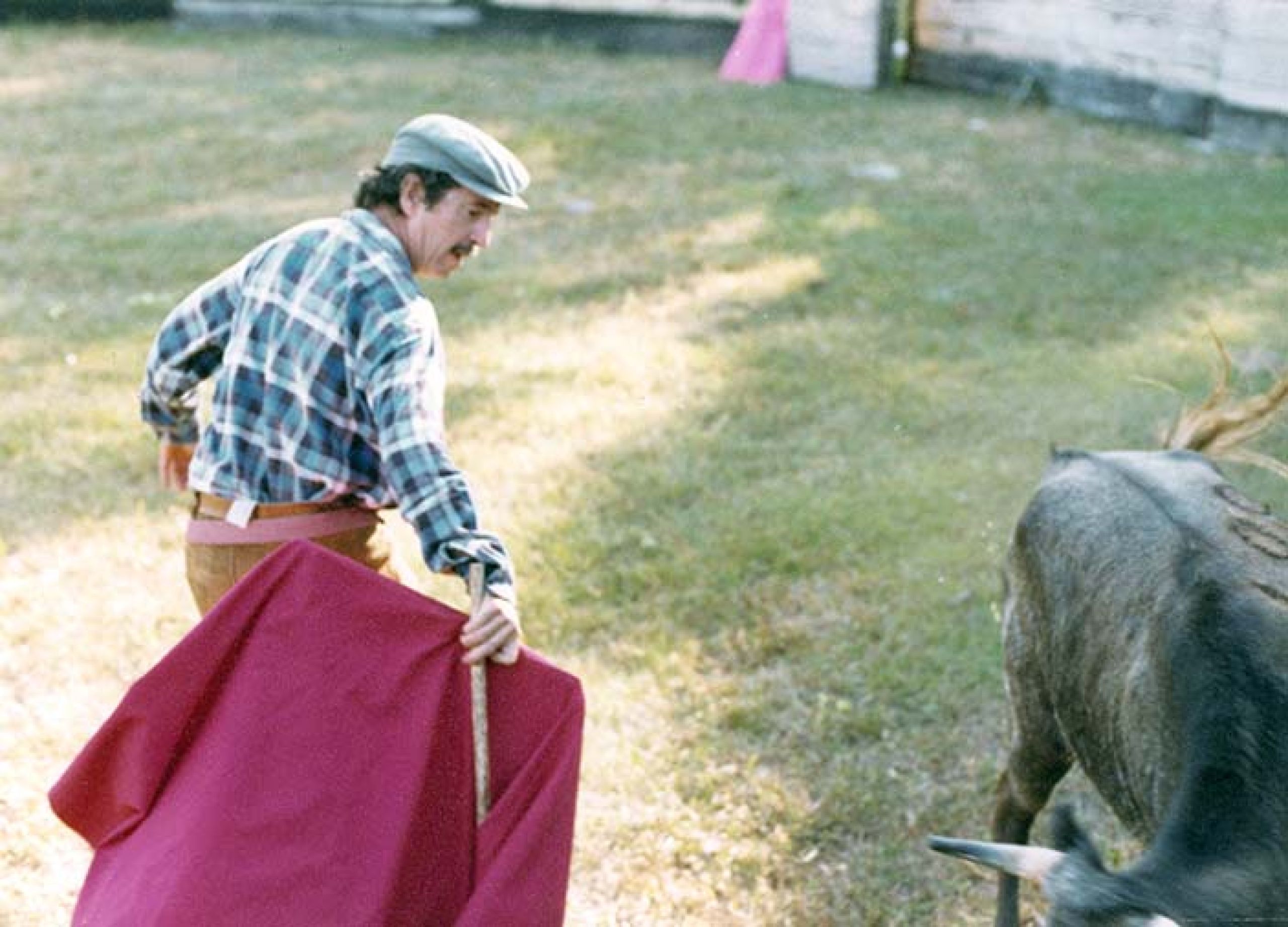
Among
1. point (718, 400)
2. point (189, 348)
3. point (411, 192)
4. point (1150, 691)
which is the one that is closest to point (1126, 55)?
point (718, 400)

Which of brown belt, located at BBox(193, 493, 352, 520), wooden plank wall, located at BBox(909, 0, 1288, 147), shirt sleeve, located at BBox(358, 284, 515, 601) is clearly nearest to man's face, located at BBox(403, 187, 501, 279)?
shirt sleeve, located at BBox(358, 284, 515, 601)

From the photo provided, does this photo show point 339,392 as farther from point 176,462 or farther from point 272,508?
point 176,462

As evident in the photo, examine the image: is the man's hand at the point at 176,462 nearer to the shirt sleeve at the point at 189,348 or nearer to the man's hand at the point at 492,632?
the shirt sleeve at the point at 189,348

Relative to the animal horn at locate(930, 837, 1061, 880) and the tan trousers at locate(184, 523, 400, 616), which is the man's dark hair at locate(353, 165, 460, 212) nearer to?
the tan trousers at locate(184, 523, 400, 616)

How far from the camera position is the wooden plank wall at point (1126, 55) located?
1168 cm

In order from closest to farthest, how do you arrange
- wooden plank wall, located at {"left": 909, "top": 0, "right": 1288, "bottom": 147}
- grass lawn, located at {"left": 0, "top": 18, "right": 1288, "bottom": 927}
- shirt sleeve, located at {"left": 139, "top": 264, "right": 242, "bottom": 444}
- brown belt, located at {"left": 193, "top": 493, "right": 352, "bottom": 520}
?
brown belt, located at {"left": 193, "top": 493, "right": 352, "bottom": 520} < shirt sleeve, located at {"left": 139, "top": 264, "right": 242, "bottom": 444} < grass lawn, located at {"left": 0, "top": 18, "right": 1288, "bottom": 927} < wooden plank wall, located at {"left": 909, "top": 0, "right": 1288, "bottom": 147}

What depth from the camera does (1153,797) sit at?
359cm

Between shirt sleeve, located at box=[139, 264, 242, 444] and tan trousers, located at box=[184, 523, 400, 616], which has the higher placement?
shirt sleeve, located at box=[139, 264, 242, 444]

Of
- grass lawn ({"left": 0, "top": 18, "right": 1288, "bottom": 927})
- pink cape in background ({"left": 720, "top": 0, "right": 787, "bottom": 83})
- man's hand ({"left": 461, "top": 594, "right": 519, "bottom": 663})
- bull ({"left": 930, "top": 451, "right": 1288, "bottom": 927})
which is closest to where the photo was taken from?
bull ({"left": 930, "top": 451, "right": 1288, "bottom": 927})

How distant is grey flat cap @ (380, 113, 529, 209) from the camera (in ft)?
12.1

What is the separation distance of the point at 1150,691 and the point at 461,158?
1.97 metres

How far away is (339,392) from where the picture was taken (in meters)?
3.68

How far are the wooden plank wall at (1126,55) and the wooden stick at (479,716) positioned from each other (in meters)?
9.85

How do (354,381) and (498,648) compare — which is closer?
(498,648)
